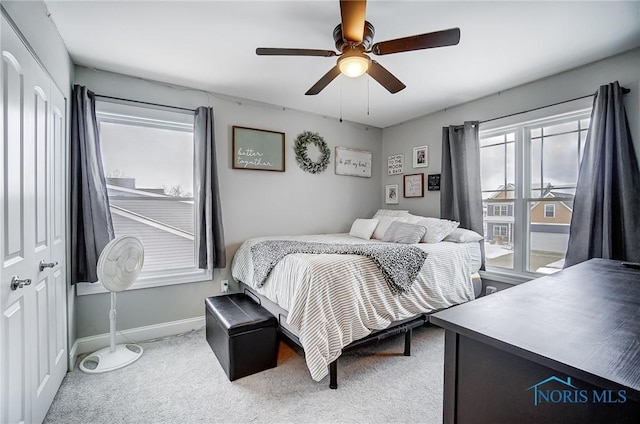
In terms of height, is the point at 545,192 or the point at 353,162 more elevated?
the point at 353,162

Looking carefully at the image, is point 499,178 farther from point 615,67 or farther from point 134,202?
point 134,202

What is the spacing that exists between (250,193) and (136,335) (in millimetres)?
1815

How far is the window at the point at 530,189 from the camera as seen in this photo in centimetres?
280

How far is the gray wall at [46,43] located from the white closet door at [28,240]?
0.10 meters

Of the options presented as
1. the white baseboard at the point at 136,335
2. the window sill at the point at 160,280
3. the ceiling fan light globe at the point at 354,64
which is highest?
the ceiling fan light globe at the point at 354,64

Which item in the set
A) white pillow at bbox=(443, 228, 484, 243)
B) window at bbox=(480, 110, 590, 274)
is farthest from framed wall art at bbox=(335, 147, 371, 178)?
white pillow at bbox=(443, 228, 484, 243)

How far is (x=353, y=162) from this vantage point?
427 cm

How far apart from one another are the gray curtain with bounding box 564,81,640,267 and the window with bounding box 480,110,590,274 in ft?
0.80

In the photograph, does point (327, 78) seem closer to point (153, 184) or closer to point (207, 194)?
point (207, 194)

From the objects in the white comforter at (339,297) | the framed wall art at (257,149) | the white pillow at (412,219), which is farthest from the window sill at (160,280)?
the white pillow at (412,219)

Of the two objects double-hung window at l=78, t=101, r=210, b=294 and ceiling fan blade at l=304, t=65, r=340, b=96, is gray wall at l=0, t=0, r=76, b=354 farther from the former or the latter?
ceiling fan blade at l=304, t=65, r=340, b=96

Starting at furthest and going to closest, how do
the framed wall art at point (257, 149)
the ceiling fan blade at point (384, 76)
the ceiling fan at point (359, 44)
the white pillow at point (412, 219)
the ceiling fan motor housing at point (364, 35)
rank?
the white pillow at point (412, 219)
the framed wall art at point (257, 149)
the ceiling fan blade at point (384, 76)
the ceiling fan motor housing at point (364, 35)
the ceiling fan at point (359, 44)

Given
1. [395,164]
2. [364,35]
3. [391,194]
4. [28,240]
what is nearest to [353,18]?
[364,35]

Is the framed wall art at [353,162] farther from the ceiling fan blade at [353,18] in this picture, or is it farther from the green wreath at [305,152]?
the ceiling fan blade at [353,18]
